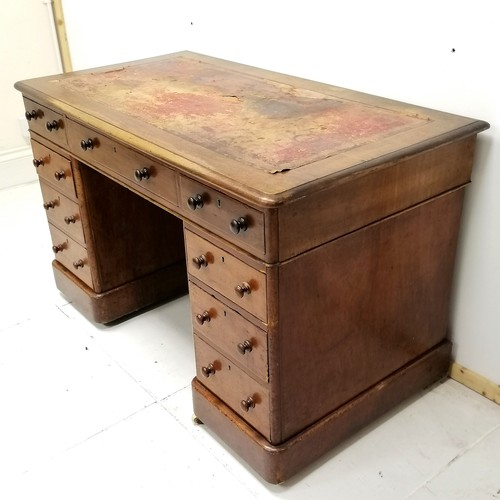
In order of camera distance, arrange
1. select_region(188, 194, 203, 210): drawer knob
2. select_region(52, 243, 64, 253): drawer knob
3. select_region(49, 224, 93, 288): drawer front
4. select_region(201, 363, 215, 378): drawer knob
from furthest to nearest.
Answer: select_region(52, 243, 64, 253): drawer knob → select_region(49, 224, 93, 288): drawer front → select_region(201, 363, 215, 378): drawer knob → select_region(188, 194, 203, 210): drawer knob

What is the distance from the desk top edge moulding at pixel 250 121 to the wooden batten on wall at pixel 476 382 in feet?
2.30

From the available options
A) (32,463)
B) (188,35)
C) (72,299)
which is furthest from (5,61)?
(32,463)

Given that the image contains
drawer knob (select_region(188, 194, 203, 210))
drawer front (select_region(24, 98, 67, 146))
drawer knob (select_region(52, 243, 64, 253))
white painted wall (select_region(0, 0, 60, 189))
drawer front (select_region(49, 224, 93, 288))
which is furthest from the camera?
white painted wall (select_region(0, 0, 60, 189))

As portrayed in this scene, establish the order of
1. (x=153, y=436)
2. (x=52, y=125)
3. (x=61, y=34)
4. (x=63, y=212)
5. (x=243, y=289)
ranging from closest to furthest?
1. (x=243, y=289)
2. (x=153, y=436)
3. (x=52, y=125)
4. (x=63, y=212)
5. (x=61, y=34)

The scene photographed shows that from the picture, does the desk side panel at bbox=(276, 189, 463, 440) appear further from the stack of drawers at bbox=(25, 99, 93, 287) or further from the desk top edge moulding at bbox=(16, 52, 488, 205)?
the stack of drawers at bbox=(25, 99, 93, 287)

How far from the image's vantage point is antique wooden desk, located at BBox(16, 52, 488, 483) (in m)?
1.30

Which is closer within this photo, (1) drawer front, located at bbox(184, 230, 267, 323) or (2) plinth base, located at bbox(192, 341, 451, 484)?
(1) drawer front, located at bbox(184, 230, 267, 323)

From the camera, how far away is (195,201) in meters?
1.38

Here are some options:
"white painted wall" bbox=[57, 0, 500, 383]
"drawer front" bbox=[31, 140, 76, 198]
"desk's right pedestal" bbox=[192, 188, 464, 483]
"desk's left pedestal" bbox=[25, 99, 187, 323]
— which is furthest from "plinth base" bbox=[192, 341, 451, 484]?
"drawer front" bbox=[31, 140, 76, 198]

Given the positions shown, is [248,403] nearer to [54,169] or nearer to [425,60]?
[425,60]

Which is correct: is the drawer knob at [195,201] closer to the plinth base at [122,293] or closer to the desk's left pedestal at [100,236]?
the desk's left pedestal at [100,236]

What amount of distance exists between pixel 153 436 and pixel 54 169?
0.90m

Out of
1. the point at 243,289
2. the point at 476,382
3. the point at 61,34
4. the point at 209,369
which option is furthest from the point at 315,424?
the point at 61,34

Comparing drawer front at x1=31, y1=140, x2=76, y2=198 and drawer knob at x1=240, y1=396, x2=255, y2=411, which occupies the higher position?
drawer front at x1=31, y1=140, x2=76, y2=198
